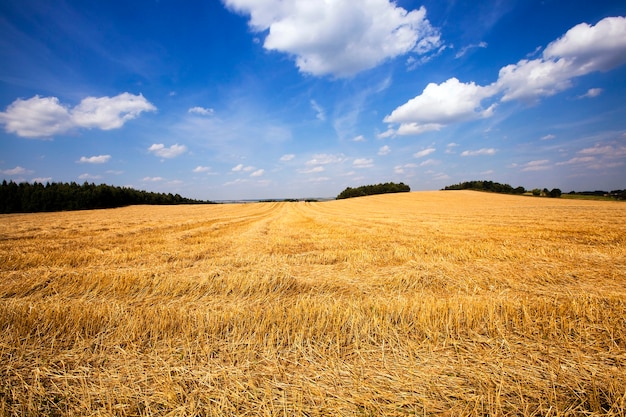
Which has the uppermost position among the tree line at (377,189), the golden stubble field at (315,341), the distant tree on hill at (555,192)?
the tree line at (377,189)

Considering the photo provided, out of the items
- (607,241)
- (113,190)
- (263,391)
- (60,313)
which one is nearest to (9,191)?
(113,190)

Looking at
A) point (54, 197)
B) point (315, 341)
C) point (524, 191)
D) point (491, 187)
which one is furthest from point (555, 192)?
point (54, 197)

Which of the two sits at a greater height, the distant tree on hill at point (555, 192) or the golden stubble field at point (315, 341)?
the distant tree on hill at point (555, 192)

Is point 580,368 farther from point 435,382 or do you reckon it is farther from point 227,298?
point 227,298

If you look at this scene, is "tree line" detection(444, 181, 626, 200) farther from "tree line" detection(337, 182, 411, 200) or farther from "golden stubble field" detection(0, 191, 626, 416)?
"golden stubble field" detection(0, 191, 626, 416)

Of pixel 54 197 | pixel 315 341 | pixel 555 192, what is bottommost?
pixel 315 341

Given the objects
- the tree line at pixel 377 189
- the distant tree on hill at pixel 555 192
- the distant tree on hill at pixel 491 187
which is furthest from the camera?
the tree line at pixel 377 189

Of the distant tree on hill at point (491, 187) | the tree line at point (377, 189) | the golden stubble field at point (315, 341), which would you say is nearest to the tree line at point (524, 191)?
the distant tree on hill at point (491, 187)

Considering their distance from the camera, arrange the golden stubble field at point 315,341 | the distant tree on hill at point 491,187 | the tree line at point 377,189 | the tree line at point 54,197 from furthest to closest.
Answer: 1. the tree line at point 377,189
2. the distant tree on hill at point 491,187
3. the tree line at point 54,197
4. the golden stubble field at point 315,341

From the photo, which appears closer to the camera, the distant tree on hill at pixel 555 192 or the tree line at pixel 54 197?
the tree line at pixel 54 197

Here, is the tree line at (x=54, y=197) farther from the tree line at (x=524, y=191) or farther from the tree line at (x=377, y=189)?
the tree line at (x=524, y=191)

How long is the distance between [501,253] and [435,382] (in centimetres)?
662

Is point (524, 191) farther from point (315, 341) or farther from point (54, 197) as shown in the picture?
point (54, 197)

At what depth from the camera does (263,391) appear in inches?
90.4
